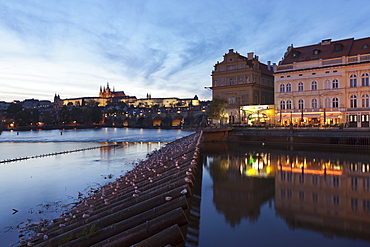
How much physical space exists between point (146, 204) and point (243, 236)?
3.87 metres

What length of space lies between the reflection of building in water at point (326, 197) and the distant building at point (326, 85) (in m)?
20.7

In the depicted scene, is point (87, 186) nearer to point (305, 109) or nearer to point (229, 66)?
point (305, 109)

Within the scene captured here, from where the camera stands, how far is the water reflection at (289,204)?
9.79m

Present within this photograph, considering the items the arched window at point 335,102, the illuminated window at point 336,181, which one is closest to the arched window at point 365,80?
the arched window at point 335,102

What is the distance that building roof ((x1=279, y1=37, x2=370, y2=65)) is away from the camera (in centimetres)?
4303

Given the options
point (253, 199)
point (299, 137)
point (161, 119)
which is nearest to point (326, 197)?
point (253, 199)

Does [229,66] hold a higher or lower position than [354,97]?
higher

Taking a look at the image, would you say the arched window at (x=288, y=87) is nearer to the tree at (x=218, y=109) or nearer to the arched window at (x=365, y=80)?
the arched window at (x=365, y=80)

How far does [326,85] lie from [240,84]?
53.7 feet

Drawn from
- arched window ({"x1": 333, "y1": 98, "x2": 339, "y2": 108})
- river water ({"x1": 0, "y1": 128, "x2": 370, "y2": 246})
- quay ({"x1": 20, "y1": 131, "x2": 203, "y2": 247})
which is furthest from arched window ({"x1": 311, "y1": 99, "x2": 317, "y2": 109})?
quay ({"x1": 20, "y1": 131, "x2": 203, "y2": 247})

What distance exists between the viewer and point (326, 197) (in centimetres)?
1409

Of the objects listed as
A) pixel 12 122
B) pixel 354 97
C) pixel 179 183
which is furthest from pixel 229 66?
pixel 12 122

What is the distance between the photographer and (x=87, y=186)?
61.4ft

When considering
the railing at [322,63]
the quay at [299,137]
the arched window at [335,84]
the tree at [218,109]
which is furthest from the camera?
the tree at [218,109]
